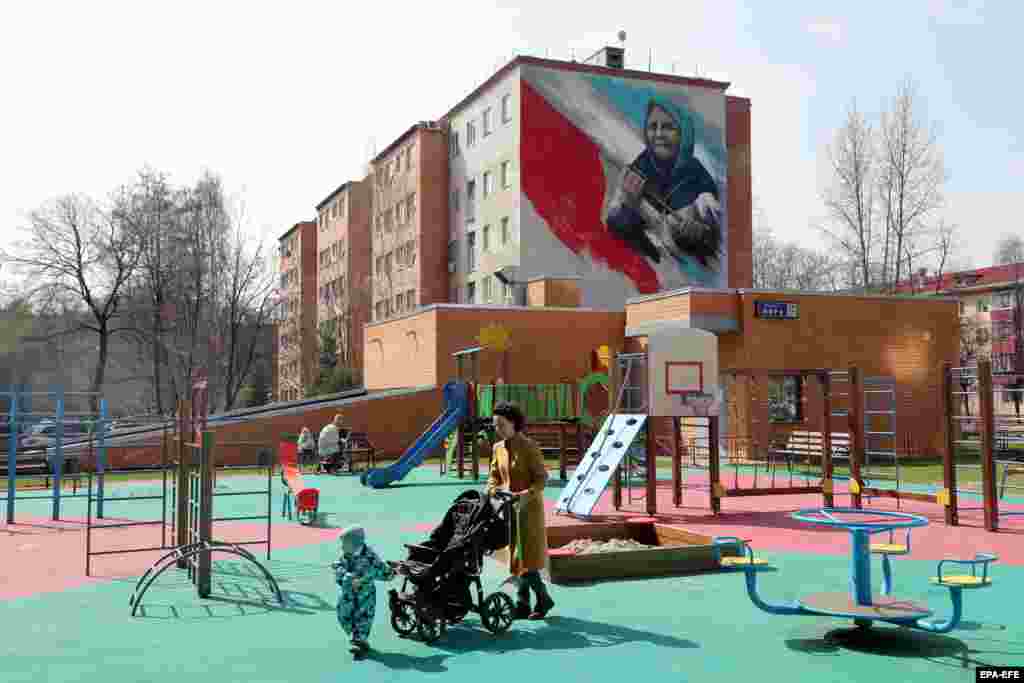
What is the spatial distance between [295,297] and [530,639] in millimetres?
72085

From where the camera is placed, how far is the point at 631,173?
4509cm

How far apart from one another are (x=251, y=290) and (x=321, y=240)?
3231 cm

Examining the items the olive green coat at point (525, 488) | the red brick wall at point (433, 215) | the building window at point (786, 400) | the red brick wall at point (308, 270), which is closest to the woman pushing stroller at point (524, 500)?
the olive green coat at point (525, 488)

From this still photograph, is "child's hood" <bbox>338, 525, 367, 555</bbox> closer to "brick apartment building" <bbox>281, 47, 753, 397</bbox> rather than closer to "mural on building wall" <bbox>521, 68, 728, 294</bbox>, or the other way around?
"brick apartment building" <bbox>281, 47, 753, 397</bbox>

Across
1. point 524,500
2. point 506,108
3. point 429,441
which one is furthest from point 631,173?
point 524,500

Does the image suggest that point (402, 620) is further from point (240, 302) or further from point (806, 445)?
point (240, 302)

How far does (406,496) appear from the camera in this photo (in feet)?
65.5

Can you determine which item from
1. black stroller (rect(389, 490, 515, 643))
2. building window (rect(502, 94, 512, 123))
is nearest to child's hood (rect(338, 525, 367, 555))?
black stroller (rect(389, 490, 515, 643))

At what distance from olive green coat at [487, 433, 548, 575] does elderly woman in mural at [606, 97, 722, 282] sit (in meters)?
36.9

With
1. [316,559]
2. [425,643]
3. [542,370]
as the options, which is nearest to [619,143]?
[542,370]

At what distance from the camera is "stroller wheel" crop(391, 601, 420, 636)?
756 cm

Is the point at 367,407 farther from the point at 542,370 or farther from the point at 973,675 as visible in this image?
the point at 973,675

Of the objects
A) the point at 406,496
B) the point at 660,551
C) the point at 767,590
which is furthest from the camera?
the point at 406,496

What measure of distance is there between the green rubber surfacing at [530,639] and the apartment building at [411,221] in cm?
4325
